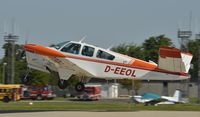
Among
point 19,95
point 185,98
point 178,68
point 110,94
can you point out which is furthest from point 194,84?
point 178,68

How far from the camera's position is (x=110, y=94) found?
11406 cm

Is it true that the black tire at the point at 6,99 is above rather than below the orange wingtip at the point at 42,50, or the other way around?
below

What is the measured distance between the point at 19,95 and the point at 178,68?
159 ft

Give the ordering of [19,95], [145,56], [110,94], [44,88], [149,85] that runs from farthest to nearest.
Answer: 1. [145,56]
2. [149,85]
3. [110,94]
4. [44,88]
5. [19,95]

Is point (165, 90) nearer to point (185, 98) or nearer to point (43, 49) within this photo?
point (185, 98)

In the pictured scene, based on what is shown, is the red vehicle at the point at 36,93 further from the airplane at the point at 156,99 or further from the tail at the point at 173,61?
the tail at the point at 173,61

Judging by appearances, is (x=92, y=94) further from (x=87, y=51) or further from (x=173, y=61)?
(x=87, y=51)

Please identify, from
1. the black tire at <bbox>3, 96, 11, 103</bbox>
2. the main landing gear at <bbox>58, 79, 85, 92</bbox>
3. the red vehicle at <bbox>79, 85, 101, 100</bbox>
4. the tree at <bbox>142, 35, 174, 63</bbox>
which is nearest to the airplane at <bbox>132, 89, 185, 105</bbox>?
the red vehicle at <bbox>79, 85, 101, 100</bbox>

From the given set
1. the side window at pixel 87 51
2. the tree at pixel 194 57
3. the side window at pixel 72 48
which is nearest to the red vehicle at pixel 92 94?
the tree at pixel 194 57

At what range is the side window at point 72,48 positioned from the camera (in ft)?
128

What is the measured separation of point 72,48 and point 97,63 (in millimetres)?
1996

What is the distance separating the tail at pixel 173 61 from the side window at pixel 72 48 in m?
5.84

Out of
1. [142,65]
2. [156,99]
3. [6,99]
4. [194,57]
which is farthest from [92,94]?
[142,65]

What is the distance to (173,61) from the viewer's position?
40000 mm
